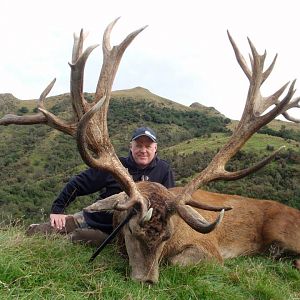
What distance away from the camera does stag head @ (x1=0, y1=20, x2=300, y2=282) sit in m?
5.53

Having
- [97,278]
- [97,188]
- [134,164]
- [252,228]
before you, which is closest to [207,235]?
[252,228]

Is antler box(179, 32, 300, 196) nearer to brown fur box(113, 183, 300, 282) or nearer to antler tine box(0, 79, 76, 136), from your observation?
brown fur box(113, 183, 300, 282)

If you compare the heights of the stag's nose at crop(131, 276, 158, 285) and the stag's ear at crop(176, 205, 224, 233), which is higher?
the stag's ear at crop(176, 205, 224, 233)

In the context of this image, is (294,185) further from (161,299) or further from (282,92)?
(161,299)

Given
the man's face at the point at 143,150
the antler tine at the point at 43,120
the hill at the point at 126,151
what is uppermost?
the antler tine at the point at 43,120

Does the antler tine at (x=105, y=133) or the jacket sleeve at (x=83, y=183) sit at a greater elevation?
the antler tine at (x=105, y=133)

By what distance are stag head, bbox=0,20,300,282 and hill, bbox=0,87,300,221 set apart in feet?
47.0

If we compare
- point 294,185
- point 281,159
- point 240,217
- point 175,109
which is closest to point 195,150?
point 281,159

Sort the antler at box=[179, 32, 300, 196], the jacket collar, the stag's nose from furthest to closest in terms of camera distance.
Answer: the jacket collar, the antler at box=[179, 32, 300, 196], the stag's nose

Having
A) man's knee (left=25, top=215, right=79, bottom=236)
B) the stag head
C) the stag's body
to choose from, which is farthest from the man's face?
man's knee (left=25, top=215, right=79, bottom=236)

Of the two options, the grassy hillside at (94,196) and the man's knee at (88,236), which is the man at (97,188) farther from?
the grassy hillside at (94,196)

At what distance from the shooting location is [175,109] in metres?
107

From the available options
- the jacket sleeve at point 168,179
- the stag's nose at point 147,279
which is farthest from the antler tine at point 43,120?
the jacket sleeve at point 168,179

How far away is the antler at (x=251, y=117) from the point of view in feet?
20.5
